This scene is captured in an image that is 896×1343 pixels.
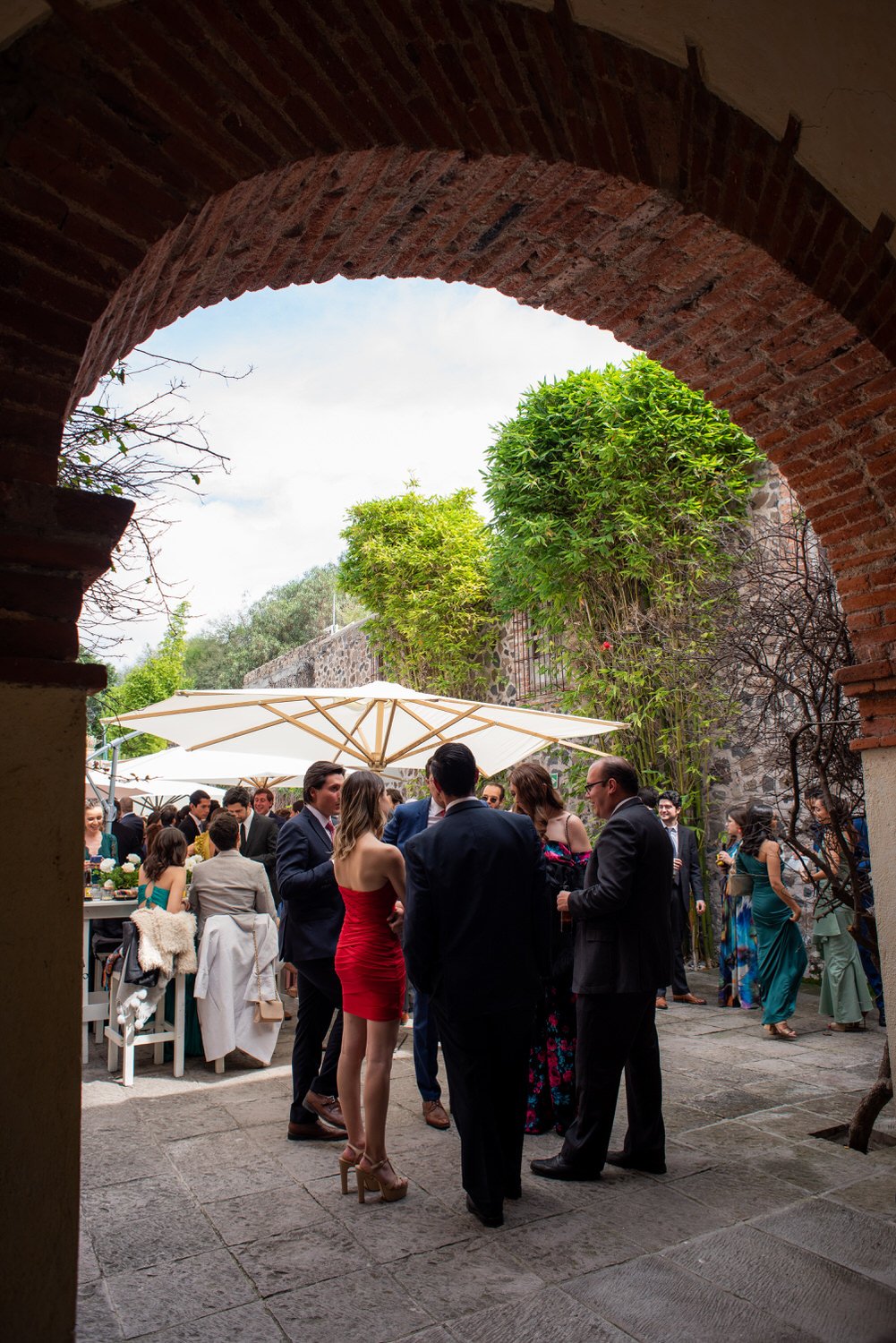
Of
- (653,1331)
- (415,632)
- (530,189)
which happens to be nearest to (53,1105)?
(653,1331)

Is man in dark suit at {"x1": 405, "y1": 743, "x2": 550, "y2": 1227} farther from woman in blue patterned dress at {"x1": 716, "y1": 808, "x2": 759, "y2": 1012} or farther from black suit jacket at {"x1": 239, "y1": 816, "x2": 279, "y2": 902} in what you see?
black suit jacket at {"x1": 239, "y1": 816, "x2": 279, "y2": 902}

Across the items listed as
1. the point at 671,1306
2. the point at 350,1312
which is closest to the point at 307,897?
the point at 350,1312

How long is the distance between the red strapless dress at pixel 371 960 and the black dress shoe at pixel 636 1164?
120cm

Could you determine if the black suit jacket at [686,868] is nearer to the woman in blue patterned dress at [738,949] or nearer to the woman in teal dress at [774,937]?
the woman in blue patterned dress at [738,949]

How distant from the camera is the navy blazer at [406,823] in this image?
5188 mm

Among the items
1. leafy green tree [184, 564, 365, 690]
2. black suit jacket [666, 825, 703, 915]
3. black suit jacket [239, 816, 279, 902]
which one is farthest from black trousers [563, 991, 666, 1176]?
leafy green tree [184, 564, 365, 690]

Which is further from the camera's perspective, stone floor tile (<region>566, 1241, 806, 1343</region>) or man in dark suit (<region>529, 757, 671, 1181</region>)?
man in dark suit (<region>529, 757, 671, 1181</region>)

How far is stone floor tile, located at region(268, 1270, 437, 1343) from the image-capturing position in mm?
2689

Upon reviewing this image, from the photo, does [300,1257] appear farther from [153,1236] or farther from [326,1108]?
[326,1108]

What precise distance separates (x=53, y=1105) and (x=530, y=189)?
3.20 metres

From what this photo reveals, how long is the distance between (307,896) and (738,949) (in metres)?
4.52

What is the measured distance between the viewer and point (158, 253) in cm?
250

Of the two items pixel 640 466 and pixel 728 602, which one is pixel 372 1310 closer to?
pixel 728 602

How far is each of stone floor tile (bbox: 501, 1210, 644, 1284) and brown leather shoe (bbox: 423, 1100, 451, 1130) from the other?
1.17 m
